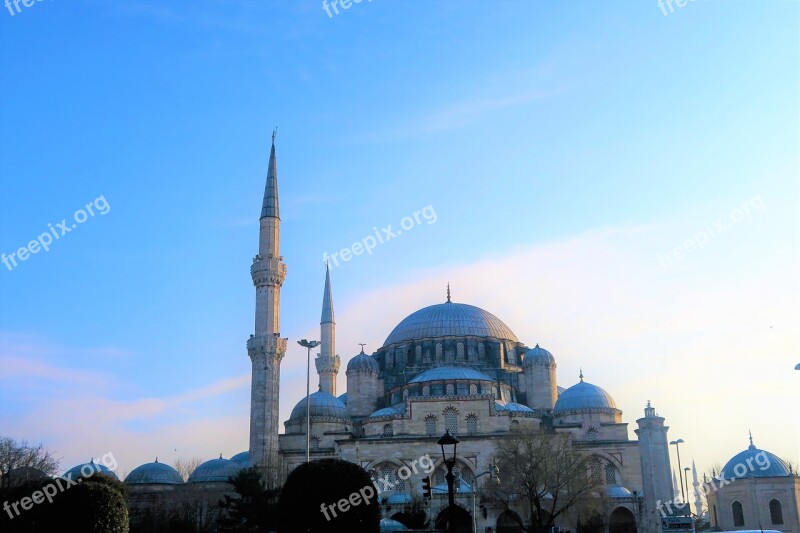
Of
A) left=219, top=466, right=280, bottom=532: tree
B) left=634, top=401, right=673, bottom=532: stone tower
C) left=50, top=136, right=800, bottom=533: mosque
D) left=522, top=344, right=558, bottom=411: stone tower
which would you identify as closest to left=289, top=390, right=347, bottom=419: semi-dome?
left=50, top=136, right=800, bottom=533: mosque

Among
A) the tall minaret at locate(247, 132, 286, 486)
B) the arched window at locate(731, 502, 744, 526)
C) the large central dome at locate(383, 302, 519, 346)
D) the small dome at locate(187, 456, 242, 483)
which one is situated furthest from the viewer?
the large central dome at locate(383, 302, 519, 346)

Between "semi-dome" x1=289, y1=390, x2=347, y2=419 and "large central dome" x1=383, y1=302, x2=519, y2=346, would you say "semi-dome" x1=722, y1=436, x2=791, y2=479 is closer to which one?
"large central dome" x1=383, y1=302, x2=519, y2=346

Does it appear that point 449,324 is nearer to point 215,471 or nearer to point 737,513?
point 215,471

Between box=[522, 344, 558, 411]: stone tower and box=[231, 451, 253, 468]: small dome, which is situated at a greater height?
box=[522, 344, 558, 411]: stone tower

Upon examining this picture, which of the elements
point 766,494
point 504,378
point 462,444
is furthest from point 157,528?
point 766,494

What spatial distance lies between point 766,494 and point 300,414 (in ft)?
83.7

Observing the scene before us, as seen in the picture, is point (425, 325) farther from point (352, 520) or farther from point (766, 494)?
point (352, 520)

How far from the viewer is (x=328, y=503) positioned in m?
21.3

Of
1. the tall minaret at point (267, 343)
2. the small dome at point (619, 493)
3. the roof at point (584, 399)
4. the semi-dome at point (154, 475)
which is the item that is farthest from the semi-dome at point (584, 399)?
the semi-dome at point (154, 475)

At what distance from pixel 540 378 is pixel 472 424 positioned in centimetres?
841

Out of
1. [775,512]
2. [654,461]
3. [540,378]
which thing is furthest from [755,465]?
[540,378]

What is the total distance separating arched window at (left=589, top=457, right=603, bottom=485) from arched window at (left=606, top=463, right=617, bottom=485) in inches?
39.0

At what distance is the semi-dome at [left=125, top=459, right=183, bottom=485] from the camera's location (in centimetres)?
4647

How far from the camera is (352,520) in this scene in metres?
21.2
